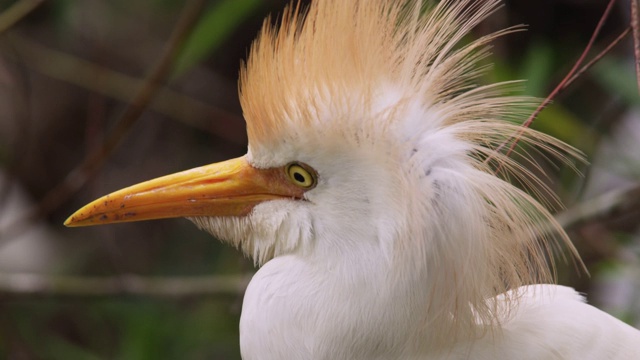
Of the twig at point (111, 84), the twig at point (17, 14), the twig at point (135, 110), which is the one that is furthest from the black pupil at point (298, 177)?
the twig at point (111, 84)

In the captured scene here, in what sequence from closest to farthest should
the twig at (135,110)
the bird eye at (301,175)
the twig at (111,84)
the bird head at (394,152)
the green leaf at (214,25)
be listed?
the bird head at (394,152) → the bird eye at (301,175) → the twig at (135,110) → the green leaf at (214,25) → the twig at (111,84)

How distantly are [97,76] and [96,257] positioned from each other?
45.3 inches

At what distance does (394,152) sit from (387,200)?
0.07 m

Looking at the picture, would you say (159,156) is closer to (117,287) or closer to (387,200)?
(117,287)

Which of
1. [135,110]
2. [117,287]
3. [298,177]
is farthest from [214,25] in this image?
[298,177]

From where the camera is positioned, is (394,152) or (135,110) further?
(135,110)

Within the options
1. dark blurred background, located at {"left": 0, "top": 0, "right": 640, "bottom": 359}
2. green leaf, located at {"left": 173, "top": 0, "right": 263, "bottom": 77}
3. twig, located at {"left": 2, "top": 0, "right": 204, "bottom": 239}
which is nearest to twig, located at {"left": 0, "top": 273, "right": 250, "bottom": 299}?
dark blurred background, located at {"left": 0, "top": 0, "right": 640, "bottom": 359}

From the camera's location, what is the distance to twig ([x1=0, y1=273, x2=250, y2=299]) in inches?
96.2

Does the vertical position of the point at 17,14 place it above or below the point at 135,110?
above

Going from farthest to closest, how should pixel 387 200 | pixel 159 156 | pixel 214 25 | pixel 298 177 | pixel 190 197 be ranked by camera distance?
pixel 159 156 → pixel 214 25 → pixel 190 197 → pixel 298 177 → pixel 387 200

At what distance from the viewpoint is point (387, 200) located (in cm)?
→ 125

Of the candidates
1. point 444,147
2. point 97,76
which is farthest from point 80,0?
point 444,147

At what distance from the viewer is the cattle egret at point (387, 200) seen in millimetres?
1247

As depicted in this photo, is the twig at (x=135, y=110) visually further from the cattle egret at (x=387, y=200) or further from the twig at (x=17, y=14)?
the cattle egret at (x=387, y=200)
